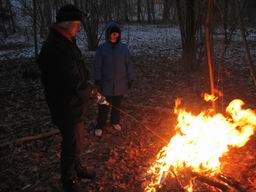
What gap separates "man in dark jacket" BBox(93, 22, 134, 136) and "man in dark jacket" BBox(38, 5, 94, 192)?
176cm

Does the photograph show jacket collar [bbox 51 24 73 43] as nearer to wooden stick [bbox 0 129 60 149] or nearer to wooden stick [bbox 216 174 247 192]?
wooden stick [bbox 216 174 247 192]

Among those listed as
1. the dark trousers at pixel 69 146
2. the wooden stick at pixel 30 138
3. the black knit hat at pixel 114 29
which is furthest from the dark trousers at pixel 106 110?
the dark trousers at pixel 69 146

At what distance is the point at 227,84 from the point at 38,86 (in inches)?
231

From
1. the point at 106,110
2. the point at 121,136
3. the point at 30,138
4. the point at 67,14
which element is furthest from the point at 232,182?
the point at 30,138

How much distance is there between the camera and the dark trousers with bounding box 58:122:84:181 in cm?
461

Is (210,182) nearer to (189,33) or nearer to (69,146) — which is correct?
(69,146)

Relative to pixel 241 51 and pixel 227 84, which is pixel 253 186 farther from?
pixel 241 51

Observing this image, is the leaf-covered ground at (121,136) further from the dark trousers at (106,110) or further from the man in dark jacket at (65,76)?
the man in dark jacket at (65,76)

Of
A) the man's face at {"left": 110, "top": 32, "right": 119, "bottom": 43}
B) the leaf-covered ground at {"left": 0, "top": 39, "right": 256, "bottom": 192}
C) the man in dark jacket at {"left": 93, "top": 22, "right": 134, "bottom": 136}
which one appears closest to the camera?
the leaf-covered ground at {"left": 0, "top": 39, "right": 256, "bottom": 192}

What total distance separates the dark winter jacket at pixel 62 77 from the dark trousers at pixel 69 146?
0.12 metres

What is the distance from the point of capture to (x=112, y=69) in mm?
6484

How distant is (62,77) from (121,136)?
2839 mm

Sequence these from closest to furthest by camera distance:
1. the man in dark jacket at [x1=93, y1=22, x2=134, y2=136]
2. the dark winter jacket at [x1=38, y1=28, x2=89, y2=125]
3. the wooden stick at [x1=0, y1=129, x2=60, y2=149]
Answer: the dark winter jacket at [x1=38, y1=28, x2=89, y2=125] < the man in dark jacket at [x1=93, y1=22, x2=134, y2=136] < the wooden stick at [x1=0, y1=129, x2=60, y2=149]

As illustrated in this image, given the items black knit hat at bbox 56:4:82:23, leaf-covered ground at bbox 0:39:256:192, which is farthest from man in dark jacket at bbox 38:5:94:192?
leaf-covered ground at bbox 0:39:256:192
